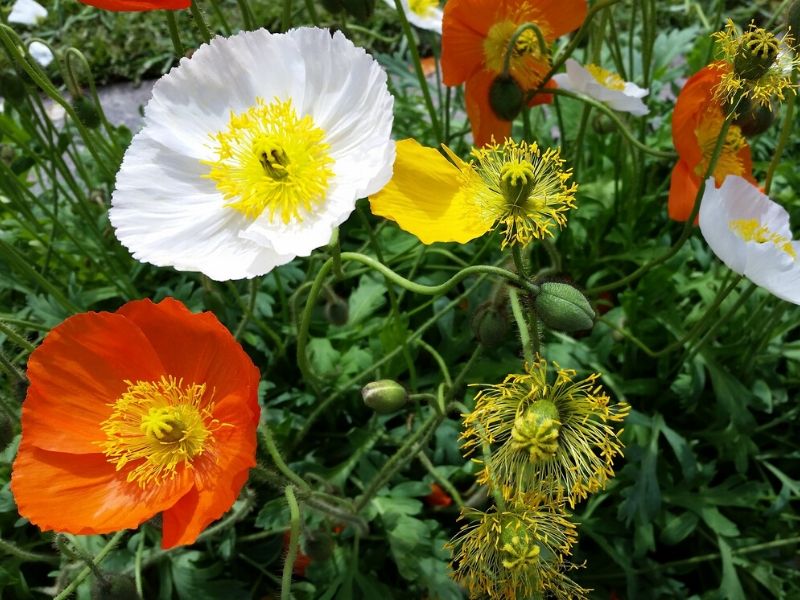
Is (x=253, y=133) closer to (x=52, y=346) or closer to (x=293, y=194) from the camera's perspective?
(x=293, y=194)

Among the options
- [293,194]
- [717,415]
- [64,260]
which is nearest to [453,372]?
[717,415]

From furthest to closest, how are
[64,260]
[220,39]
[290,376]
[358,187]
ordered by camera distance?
[64,260] < [290,376] < [220,39] < [358,187]

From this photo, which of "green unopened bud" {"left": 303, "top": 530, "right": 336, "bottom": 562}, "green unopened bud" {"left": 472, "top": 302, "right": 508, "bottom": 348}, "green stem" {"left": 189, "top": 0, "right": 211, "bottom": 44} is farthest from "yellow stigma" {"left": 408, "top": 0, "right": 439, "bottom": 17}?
"green unopened bud" {"left": 303, "top": 530, "right": 336, "bottom": 562}

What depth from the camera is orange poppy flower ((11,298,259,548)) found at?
0.88 m

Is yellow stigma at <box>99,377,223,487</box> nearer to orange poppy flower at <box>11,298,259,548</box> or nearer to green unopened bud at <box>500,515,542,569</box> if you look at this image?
orange poppy flower at <box>11,298,259,548</box>

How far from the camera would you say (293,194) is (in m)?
0.98

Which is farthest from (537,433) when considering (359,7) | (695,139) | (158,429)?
(359,7)

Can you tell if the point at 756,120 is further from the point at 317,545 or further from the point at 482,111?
the point at 317,545

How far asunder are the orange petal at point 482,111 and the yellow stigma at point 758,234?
0.41m

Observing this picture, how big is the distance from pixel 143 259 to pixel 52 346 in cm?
18

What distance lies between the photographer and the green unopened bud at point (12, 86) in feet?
4.44

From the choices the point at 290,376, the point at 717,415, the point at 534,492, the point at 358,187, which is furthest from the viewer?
the point at 290,376

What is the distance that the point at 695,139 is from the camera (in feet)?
3.97

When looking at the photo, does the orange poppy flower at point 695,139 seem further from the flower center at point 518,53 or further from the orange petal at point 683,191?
the flower center at point 518,53
